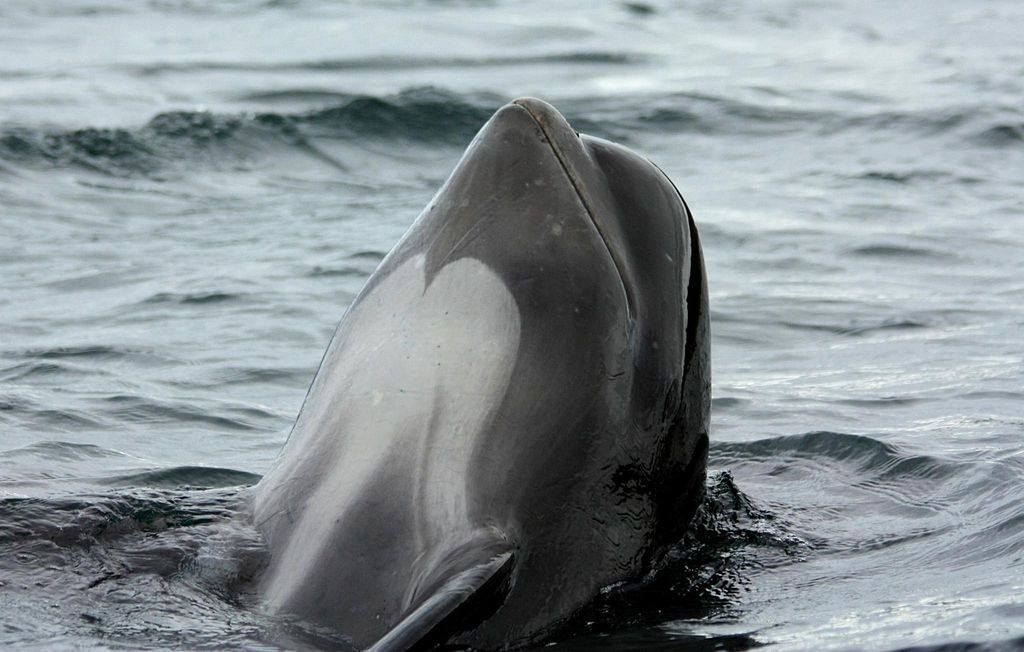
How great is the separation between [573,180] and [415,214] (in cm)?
979

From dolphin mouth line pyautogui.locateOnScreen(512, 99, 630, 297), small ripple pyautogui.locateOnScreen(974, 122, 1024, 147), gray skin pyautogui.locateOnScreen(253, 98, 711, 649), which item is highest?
dolphin mouth line pyautogui.locateOnScreen(512, 99, 630, 297)

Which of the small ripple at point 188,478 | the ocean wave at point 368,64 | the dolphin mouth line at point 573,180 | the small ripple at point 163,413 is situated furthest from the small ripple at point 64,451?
the ocean wave at point 368,64

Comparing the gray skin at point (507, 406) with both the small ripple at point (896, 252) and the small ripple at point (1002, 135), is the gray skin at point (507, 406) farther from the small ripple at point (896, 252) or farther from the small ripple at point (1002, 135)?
the small ripple at point (1002, 135)

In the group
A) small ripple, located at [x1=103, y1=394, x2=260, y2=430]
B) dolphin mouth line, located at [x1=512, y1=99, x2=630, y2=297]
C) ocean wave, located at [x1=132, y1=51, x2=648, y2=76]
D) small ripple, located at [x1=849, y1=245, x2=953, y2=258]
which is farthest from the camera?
ocean wave, located at [x1=132, y1=51, x2=648, y2=76]

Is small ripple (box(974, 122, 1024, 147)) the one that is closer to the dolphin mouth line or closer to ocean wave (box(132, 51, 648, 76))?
ocean wave (box(132, 51, 648, 76))

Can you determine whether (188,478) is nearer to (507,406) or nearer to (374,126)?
(507,406)

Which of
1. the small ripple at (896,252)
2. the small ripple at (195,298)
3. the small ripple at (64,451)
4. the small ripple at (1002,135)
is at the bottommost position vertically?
the small ripple at (195,298)

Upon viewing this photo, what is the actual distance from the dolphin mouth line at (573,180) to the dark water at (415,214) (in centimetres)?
105

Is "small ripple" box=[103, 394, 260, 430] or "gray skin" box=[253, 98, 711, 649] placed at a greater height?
"gray skin" box=[253, 98, 711, 649]

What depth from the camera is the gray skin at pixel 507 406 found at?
4664mm

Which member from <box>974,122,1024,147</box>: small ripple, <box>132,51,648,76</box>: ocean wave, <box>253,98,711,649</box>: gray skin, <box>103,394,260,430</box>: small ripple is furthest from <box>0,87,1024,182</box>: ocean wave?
<box>253,98,711,649</box>: gray skin

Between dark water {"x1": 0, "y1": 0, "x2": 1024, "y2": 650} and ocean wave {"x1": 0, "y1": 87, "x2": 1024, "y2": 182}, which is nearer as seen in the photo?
dark water {"x1": 0, "y1": 0, "x2": 1024, "y2": 650}

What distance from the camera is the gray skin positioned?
15.3ft


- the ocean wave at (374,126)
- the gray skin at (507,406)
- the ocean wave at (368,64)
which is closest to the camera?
the gray skin at (507,406)
